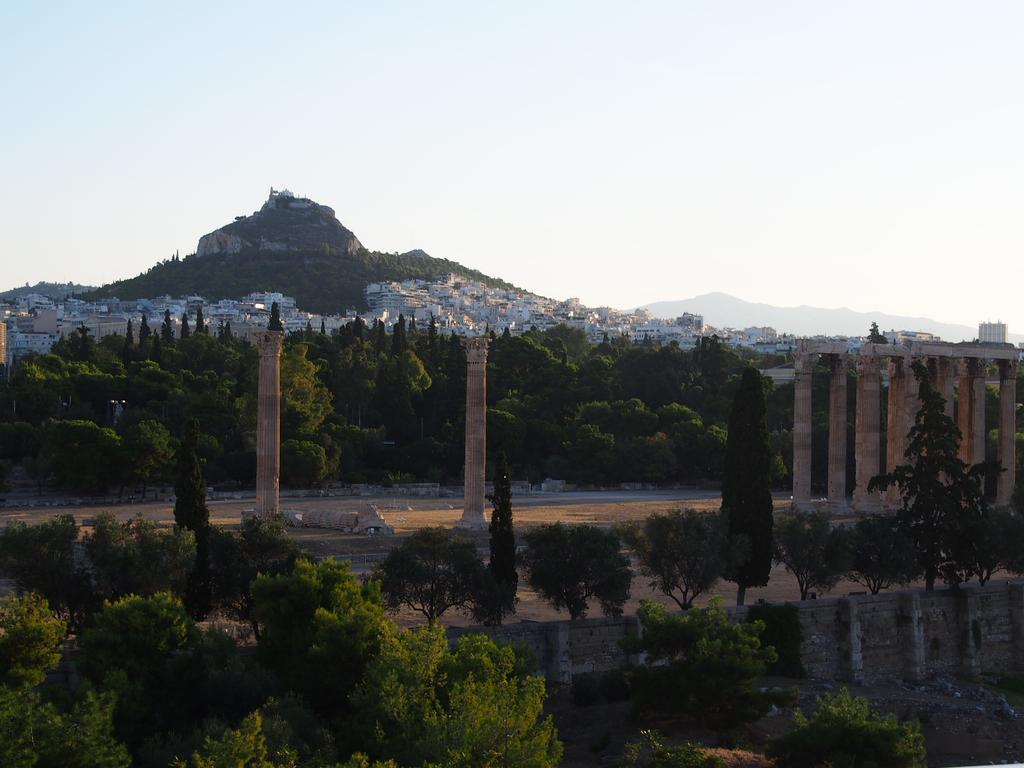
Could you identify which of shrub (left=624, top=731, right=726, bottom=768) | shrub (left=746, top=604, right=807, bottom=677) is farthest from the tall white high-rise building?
shrub (left=624, top=731, right=726, bottom=768)

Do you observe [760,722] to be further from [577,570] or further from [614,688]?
[577,570]

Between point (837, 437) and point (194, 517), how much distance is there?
85.0ft

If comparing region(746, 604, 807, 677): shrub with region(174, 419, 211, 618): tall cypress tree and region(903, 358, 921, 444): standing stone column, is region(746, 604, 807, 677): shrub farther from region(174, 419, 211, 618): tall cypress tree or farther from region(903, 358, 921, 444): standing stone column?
region(903, 358, 921, 444): standing stone column

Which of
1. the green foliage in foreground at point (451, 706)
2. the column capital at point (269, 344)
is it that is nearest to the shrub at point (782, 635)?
the green foliage in foreground at point (451, 706)

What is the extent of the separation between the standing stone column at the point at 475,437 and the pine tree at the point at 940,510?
48.8ft

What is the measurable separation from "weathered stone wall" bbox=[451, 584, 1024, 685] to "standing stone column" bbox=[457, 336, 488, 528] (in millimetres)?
16400

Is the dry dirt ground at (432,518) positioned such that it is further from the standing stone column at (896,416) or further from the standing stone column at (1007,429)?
the standing stone column at (1007,429)

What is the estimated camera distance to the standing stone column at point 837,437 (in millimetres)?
47875

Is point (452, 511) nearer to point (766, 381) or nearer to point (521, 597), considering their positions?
point (521, 597)

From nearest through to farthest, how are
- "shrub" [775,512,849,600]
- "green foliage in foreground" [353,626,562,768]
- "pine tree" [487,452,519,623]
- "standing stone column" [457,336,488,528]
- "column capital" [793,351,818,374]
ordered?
"green foliage in foreground" [353,626,562,768]
"pine tree" [487,452,519,623]
"shrub" [775,512,849,600]
"standing stone column" [457,336,488,528]
"column capital" [793,351,818,374]

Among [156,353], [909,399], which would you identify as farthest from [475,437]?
[156,353]

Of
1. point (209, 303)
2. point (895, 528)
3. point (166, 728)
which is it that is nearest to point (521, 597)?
point (895, 528)

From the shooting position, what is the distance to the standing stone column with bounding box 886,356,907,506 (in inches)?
1869

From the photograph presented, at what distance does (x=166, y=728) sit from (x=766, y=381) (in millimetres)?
56079
